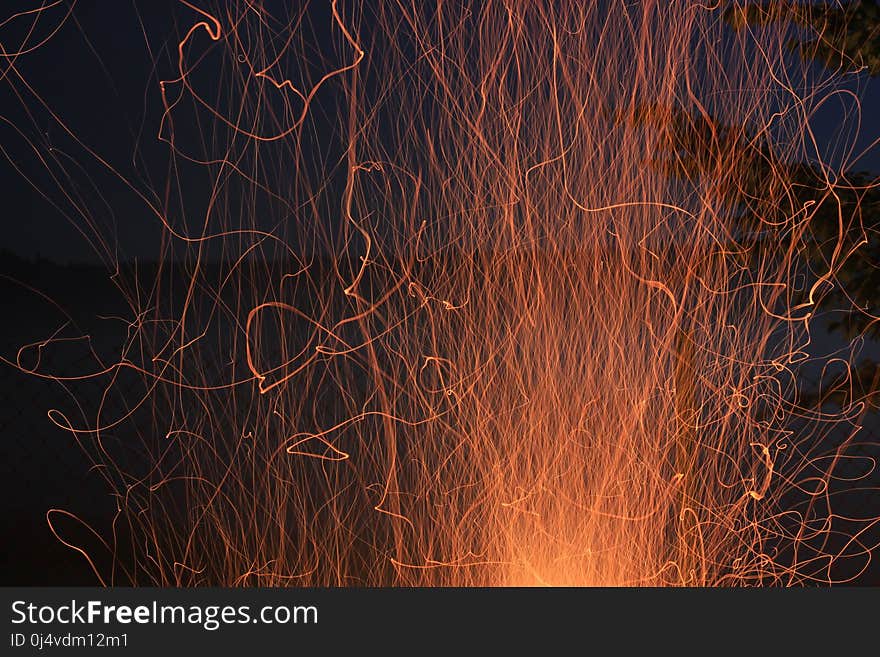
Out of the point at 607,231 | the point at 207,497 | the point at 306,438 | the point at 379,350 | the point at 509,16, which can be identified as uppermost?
the point at 509,16

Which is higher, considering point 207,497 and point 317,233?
point 317,233

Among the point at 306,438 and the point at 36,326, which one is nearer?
the point at 306,438

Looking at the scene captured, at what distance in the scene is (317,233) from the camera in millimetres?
2588

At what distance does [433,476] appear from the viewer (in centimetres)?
263

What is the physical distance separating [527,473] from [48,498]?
2081mm

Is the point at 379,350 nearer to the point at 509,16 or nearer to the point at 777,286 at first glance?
the point at 509,16

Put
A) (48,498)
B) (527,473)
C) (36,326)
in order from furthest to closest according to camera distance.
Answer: (48,498) < (36,326) < (527,473)

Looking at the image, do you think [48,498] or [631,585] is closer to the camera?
[631,585]

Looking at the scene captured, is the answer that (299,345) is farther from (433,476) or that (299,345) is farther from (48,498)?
(48,498)

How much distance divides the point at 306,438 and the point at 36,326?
1.02 meters

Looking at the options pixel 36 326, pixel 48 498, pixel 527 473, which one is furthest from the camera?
pixel 48 498

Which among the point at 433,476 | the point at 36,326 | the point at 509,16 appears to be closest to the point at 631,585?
the point at 433,476

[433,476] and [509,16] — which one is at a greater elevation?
[509,16]

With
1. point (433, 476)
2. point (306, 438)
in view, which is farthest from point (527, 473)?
point (306, 438)
